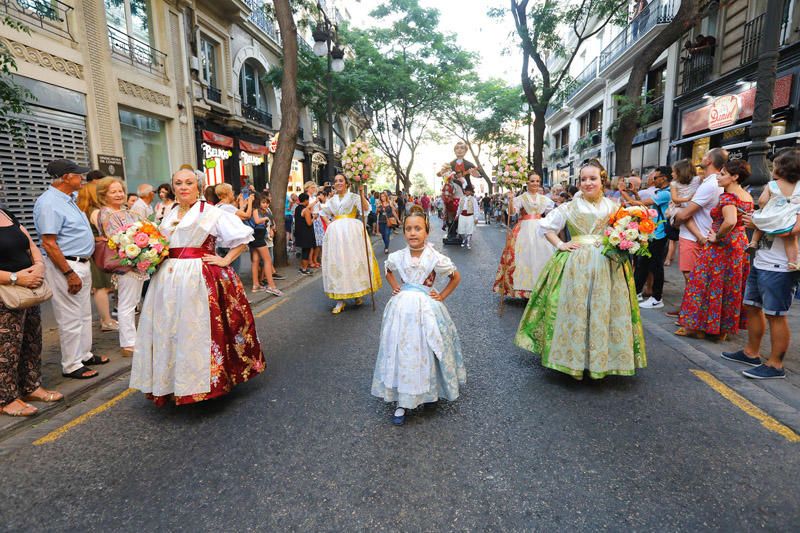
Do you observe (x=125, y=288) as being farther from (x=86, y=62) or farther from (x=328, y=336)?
(x=86, y=62)

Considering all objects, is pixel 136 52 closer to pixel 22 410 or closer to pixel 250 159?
pixel 250 159

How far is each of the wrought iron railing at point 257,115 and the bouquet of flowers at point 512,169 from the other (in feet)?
51.1

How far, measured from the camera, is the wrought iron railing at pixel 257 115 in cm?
2058

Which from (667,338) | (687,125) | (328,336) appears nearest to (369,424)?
(328,336)

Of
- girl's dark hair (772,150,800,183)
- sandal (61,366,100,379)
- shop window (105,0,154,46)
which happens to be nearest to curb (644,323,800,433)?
girl's dark hair (772,150,800,183)

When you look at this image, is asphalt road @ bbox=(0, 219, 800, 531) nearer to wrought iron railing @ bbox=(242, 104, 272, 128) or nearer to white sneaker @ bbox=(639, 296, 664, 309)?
white sneaker @ bbox=(639, 296, 664, 309)

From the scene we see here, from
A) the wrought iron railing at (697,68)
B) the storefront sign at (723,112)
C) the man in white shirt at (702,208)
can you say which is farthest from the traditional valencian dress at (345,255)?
the wrought iron railing at (697,68)

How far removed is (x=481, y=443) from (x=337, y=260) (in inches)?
170

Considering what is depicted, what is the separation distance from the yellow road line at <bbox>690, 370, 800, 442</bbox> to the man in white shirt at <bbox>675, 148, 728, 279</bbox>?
1724 mm

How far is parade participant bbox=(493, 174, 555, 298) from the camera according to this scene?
6703 mm

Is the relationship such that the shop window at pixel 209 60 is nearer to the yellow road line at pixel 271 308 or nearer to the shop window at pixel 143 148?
the shop window at pixel 143 148

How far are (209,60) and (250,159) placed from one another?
170 inches

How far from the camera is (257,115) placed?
71.3 ft

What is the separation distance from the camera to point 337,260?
22.5 ft
